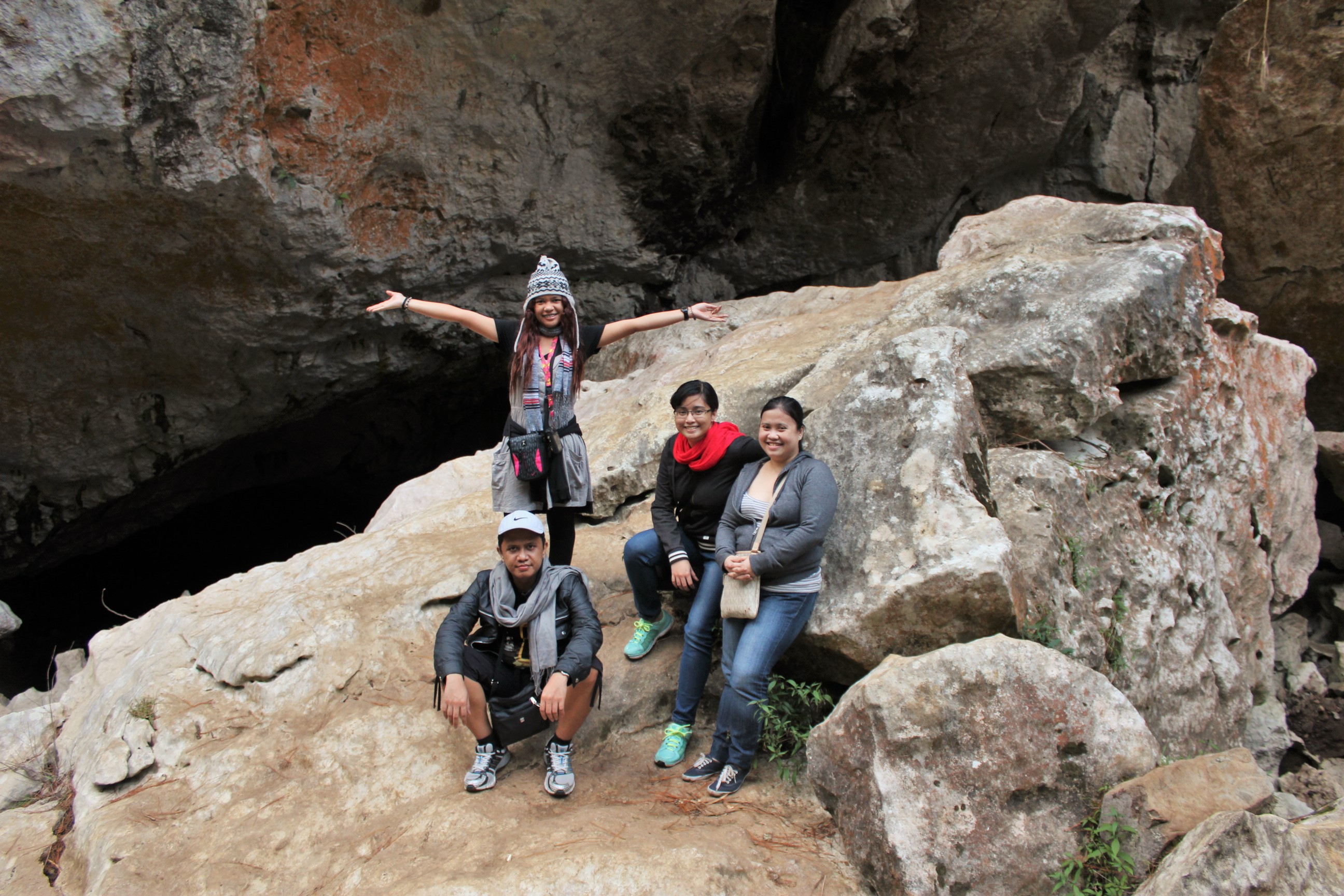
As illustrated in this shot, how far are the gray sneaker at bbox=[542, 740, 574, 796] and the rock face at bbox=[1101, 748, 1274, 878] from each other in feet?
5.58

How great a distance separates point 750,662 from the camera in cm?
303

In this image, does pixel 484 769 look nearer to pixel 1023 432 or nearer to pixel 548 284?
pixel 548 284

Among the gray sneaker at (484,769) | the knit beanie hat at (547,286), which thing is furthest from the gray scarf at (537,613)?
the knit beanie hat at (547,286)

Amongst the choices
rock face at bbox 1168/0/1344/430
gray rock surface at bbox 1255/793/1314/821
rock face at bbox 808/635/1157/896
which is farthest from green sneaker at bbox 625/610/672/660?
rock face at bbox 1168/0/1344/430

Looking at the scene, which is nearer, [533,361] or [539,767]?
[539,767]

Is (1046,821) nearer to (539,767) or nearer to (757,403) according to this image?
(539,767)

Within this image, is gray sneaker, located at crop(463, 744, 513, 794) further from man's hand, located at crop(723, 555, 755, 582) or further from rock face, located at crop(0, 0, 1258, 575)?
rock face, located at crop(0, 0, 1258, 575)

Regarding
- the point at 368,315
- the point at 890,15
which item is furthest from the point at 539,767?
the point at 890,15

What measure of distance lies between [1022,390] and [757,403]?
4.41ft

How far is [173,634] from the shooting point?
13.8 feet

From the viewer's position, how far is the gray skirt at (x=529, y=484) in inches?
142

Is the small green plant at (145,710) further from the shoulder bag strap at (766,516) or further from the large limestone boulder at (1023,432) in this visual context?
the shoulder bag strap at (766,516)

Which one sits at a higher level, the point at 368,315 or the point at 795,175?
the point at 795,175

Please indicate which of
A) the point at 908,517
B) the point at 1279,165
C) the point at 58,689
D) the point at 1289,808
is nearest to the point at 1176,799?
the point at 908,517
